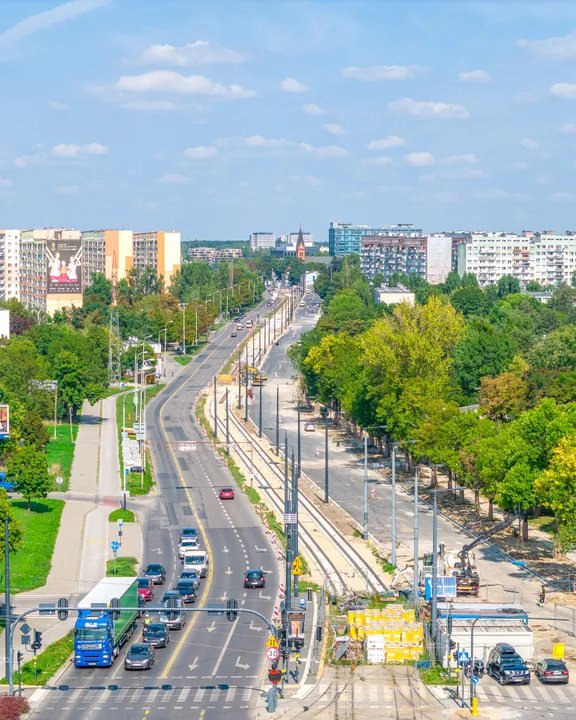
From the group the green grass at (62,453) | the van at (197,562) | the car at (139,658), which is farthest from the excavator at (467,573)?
the green grass at (62,453)

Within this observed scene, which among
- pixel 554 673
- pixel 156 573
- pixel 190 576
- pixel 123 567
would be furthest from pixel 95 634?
pixel 554 673

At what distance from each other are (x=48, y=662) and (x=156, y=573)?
15.5m

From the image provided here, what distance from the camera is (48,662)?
51531 millimetres

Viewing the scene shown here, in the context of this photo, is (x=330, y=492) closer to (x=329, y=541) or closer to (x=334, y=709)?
(x=329, y=541)

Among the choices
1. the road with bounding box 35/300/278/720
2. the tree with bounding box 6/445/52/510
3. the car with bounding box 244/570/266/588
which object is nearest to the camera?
the road with bounding box 35/300/278/720

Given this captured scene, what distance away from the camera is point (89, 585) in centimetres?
6525

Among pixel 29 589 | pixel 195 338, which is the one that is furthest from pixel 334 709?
pixel 195 338

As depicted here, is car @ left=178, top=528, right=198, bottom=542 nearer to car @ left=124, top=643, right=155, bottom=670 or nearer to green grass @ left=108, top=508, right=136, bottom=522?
green grass @ left=108, top=508, right=136, bottom=522

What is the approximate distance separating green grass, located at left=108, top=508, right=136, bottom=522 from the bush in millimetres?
38117

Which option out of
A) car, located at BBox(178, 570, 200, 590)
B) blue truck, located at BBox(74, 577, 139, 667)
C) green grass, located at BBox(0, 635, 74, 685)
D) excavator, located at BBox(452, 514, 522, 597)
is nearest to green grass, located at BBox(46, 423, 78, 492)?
car, located at BBox(178, 570, 200, 590)

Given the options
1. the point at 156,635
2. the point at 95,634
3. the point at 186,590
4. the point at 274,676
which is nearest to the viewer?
the point at 274,676

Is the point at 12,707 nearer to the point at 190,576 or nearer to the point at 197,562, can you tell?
the point at 190,576

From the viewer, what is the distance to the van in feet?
224

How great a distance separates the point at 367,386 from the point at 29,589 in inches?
2190
